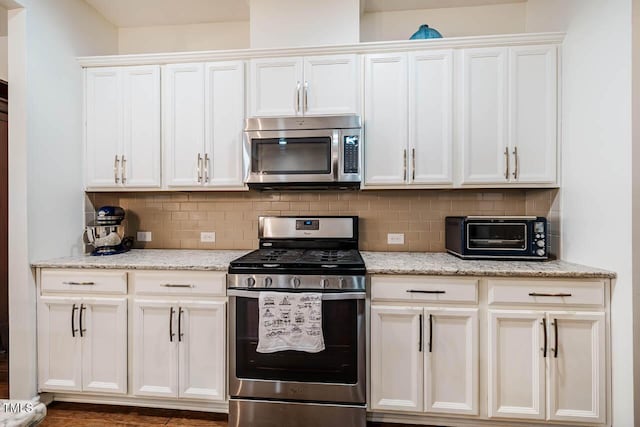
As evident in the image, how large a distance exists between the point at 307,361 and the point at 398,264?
778 mm

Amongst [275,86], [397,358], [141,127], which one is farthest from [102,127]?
[397,358]

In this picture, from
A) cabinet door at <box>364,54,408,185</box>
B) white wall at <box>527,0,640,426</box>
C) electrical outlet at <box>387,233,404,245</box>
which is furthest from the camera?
electrical outlet at <box>387,233,404,245</box>

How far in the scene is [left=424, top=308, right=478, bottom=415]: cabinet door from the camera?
1.83m

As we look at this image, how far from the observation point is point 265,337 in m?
1.83

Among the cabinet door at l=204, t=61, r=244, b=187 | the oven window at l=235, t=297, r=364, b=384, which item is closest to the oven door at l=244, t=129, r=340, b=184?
the cabinet door at l=204, t=61, r=244, b=187

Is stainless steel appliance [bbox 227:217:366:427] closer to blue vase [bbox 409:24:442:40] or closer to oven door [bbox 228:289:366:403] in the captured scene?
oven door [bbox 228:289:366:403]

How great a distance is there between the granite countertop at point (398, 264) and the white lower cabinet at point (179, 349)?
23 cm

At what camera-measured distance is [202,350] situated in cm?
195

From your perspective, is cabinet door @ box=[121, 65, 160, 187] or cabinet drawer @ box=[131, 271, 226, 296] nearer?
cabinet drawer @ box=[131, 271, 226, 296]

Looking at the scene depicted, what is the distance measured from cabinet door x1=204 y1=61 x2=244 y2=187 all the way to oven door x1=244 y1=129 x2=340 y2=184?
166 mm

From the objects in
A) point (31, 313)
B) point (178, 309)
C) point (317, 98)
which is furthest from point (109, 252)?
point (317, 98)

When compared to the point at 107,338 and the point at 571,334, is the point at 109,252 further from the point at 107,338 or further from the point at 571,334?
the point at 571,334

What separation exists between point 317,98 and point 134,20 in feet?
5.83

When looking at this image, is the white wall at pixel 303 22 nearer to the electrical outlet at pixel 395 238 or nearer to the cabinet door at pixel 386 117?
the cabinet door at pixel 386 117
